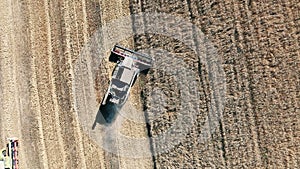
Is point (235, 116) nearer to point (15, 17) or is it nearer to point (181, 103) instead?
point (181, 103)

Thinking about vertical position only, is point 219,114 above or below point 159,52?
below

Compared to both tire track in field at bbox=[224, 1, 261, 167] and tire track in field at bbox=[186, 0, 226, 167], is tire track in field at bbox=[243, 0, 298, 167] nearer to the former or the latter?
tire track in field at bbox=[224, 1, 261, 167]

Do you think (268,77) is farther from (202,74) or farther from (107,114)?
(107,114)

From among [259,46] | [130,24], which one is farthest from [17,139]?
[259,46]

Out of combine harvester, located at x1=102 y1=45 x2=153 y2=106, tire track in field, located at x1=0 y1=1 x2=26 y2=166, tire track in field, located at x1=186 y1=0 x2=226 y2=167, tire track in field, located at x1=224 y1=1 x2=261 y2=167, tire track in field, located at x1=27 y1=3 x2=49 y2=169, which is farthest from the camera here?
tire track in field, located at x1=0 y1=1 x2=26 y2=166

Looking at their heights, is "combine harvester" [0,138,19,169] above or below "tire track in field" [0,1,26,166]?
below

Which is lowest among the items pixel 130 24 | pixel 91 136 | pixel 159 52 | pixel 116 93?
pixel 91 136

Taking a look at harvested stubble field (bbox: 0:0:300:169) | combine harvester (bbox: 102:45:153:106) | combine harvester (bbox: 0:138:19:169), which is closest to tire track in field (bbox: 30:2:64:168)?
harvested stubble field (bbox: 0:0:300:169)
